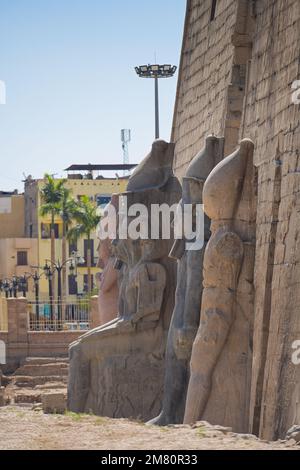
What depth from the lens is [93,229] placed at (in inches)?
2053

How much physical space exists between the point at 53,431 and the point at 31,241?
151ft

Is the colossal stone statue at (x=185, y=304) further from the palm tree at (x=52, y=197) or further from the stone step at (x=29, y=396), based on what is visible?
the palm tree at (x=52, y=197)

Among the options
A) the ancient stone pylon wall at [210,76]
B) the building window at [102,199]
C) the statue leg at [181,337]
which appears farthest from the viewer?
the building window at [102,199]

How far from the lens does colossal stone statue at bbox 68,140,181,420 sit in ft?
51.8

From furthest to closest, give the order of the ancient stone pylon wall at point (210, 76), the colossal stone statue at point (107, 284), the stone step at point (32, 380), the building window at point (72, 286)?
the building window at point (72, 286) < the stone step at point (32, 380) < the colossal stone statue at point (107, 284) < the ancient stone pylon wall at point (210, 76)

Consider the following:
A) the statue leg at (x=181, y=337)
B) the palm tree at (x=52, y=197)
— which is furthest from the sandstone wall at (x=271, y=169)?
the palm tree at (x=52, y=197)

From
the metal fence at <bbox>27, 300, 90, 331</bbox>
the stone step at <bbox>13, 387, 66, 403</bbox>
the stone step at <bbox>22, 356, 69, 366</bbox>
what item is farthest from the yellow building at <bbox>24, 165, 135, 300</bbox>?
the stone step at <bbox>13, 387, 66, 403</bbox>

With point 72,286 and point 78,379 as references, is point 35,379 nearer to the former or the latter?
point 78,379

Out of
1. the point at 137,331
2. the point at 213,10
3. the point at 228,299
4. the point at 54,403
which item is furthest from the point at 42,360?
the point at 228,299

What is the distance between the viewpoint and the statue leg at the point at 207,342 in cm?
1256

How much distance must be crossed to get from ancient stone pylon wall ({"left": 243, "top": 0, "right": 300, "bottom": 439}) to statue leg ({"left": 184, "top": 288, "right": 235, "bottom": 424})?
0.98 ft

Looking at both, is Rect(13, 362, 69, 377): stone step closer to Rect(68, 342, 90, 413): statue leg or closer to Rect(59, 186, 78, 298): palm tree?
Rect(68, 342, 90, 413): statue leg

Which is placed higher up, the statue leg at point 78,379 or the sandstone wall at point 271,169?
the sandstone wall at point 271,169
